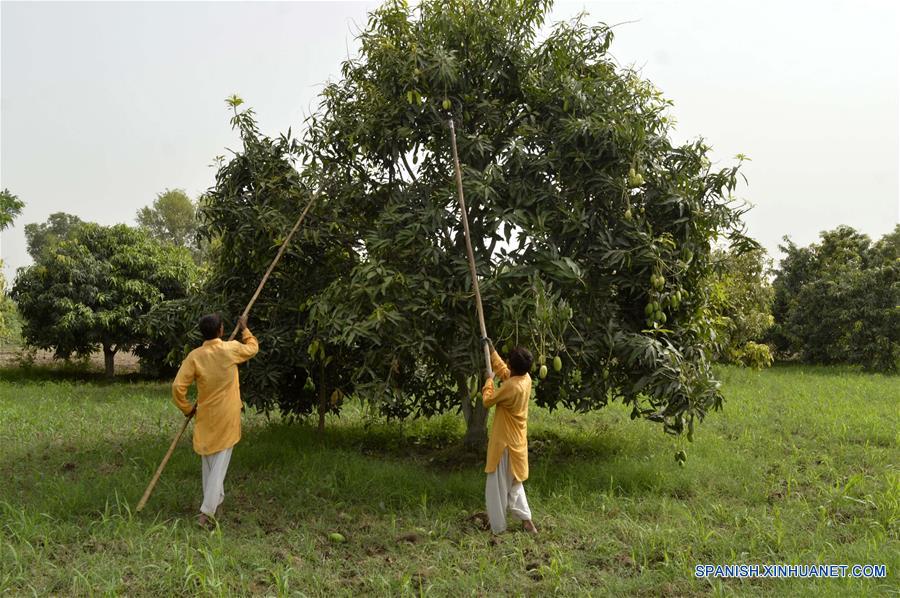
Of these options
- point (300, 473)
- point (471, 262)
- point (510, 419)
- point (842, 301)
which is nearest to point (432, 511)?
point (510, 419)

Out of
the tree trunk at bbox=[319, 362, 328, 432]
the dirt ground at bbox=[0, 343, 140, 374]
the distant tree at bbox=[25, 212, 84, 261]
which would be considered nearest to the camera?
the tree trunk at bbox=[319, 362, 328, 432]

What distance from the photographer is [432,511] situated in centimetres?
530

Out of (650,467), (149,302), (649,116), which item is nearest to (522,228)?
(649,116)

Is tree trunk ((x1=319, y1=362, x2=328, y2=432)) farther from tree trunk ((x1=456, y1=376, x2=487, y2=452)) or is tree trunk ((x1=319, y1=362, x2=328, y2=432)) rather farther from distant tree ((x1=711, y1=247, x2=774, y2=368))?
distant tree ((x1=711, y1=247, x2=774, y2=368))

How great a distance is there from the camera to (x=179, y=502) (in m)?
5.38

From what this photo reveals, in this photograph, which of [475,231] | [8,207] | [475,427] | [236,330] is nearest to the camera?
[236,330]

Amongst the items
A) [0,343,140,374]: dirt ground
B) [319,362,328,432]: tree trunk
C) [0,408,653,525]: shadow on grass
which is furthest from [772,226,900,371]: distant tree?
[0,343,140,374]: dirt ground

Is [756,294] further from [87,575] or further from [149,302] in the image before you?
[87,575]

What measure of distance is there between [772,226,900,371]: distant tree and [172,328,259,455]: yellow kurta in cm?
1543

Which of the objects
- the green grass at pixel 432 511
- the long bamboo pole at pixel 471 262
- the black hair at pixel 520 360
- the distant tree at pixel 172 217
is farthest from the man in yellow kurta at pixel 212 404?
the distant tree at pixel 172 217

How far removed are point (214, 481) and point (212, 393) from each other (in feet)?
2.06

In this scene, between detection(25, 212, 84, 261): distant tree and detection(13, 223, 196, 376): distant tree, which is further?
detection(25, 212, 84, 261): distant tree

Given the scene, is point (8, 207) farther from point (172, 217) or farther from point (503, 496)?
point (172, 217)

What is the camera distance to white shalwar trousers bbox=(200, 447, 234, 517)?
4.90 meters
